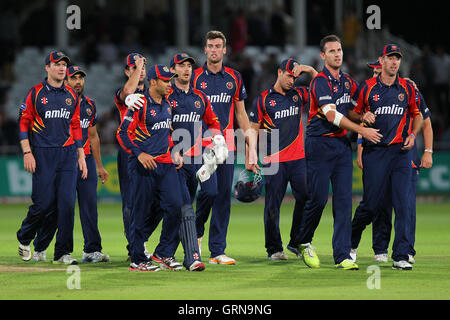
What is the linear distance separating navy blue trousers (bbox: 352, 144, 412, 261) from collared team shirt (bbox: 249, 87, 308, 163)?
1372mm

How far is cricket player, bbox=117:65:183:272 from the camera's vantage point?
10867 millimetres

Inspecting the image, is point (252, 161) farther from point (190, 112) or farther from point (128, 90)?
point (128, 90)

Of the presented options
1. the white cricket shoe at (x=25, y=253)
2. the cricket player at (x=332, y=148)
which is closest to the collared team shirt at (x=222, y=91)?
the cricket player at (x=332, y=148)

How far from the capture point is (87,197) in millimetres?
12594

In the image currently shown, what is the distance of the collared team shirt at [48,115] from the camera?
39.6ft

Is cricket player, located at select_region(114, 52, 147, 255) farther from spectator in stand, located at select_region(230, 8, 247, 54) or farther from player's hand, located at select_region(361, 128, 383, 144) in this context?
spectator in stand, located at select_region(230, 8, 247, 54)

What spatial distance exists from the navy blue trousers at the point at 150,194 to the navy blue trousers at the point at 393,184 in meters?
2.36

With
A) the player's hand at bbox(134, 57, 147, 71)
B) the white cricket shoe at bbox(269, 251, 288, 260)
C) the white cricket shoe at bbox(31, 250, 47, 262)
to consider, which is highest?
the player's hand at bbox(134, 57, 147, 71)

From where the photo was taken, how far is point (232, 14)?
2984cm

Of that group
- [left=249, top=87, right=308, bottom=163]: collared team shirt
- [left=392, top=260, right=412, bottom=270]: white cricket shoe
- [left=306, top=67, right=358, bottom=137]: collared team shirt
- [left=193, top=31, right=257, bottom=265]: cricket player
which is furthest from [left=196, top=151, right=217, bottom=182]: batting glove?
[left=392, top=260, right=412, bottom=270]: white cricket shoe

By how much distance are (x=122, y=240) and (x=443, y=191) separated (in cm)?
1119

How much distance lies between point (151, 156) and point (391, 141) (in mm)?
2910

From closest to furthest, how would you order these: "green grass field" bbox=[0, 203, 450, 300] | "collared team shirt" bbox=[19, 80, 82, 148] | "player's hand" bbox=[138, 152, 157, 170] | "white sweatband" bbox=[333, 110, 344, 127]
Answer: "green grass field" bbox=[0, 203, 450, 300], "player's hand" bbox=[138, 152, 157, 170], "white sweatband" bbox=[333, 110, 344, 127], "collared team shirt" bbox=[19, 80, 82, 148]

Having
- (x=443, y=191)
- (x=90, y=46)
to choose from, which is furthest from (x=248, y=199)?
(x=90, y=46)
